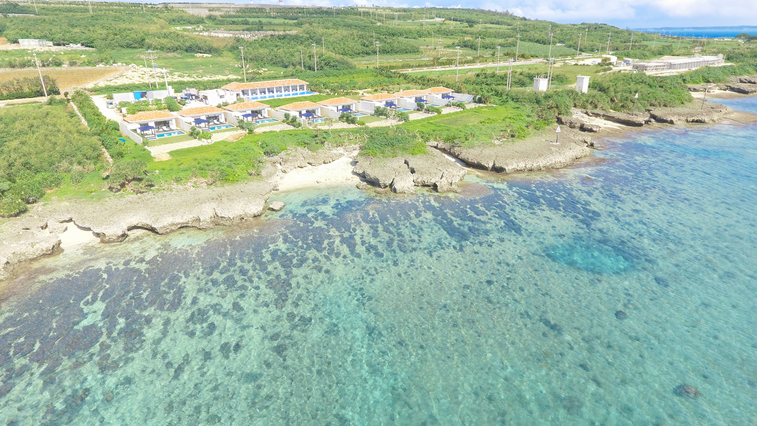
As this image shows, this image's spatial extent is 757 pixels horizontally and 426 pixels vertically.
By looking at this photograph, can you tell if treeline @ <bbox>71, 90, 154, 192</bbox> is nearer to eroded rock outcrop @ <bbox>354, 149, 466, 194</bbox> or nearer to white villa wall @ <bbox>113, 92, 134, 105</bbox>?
white villa wall @ <bbox>113, 92, 134, 105</bbox>

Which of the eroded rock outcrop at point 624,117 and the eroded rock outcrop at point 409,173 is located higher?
the eroded rock outcrop at point 624,117

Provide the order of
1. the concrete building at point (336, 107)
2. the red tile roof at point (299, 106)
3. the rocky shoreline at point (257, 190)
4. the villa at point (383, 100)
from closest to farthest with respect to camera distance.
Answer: the rocky shoreline at point (257, 190)
the red tile roof at point (299, 106)
the concrete building at point (336, 107)
the villa at point (383, 100)

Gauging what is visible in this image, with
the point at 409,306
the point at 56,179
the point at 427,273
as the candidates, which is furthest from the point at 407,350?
the point at 56,179

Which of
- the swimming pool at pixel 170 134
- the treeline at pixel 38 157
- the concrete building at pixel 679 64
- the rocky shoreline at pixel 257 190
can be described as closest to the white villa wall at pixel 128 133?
the swimming pool at pixel 170 134

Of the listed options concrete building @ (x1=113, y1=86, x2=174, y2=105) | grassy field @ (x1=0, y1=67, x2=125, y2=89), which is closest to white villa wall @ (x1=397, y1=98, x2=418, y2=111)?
concrete building @ (x1=113, y1=86, x2=174, y2=105)

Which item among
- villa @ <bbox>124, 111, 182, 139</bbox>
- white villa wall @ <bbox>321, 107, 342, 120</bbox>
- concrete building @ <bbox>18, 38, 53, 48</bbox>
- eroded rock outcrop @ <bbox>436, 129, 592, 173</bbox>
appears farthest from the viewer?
concrete building @ <bbox>18, 38, 53, 48</bbox>

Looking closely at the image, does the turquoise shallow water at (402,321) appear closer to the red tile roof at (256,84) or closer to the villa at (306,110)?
the villa at (306,110)

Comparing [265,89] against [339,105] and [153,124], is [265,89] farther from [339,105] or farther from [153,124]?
[153,124]
